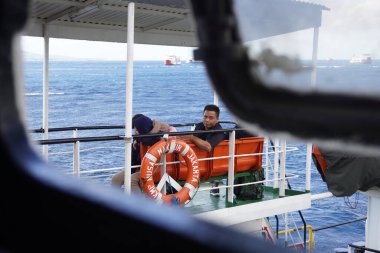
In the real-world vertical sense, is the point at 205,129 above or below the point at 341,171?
above

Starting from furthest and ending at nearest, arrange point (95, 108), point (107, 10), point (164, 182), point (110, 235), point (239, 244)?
point (95, 108)
point (107, 10)
point (164, 182)
point (110, 235)
point (239, 244)

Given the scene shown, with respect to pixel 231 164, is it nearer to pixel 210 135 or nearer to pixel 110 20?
pixel 210 135

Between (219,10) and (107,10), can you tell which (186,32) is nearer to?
(107,10)

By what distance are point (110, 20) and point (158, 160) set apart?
6.29 ft

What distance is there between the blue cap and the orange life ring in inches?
9.3

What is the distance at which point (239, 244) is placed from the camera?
0.55 metres

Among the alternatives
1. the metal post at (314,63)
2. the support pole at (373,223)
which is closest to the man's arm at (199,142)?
the support pole at (373,223)

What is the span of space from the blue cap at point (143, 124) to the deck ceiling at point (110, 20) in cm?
110

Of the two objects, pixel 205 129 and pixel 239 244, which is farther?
pixel 205 129

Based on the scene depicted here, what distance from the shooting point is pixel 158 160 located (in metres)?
4.88

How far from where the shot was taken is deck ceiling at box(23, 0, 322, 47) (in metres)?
4.75

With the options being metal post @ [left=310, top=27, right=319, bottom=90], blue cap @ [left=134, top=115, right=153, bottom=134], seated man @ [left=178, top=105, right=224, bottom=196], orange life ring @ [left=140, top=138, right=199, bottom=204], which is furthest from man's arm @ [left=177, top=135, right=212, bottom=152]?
metal post @ [left=310, top=27, right=319, bottom=90]

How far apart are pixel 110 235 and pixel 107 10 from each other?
4.78 m

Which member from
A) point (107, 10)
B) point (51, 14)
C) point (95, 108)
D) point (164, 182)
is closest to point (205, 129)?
point (164, 182)
